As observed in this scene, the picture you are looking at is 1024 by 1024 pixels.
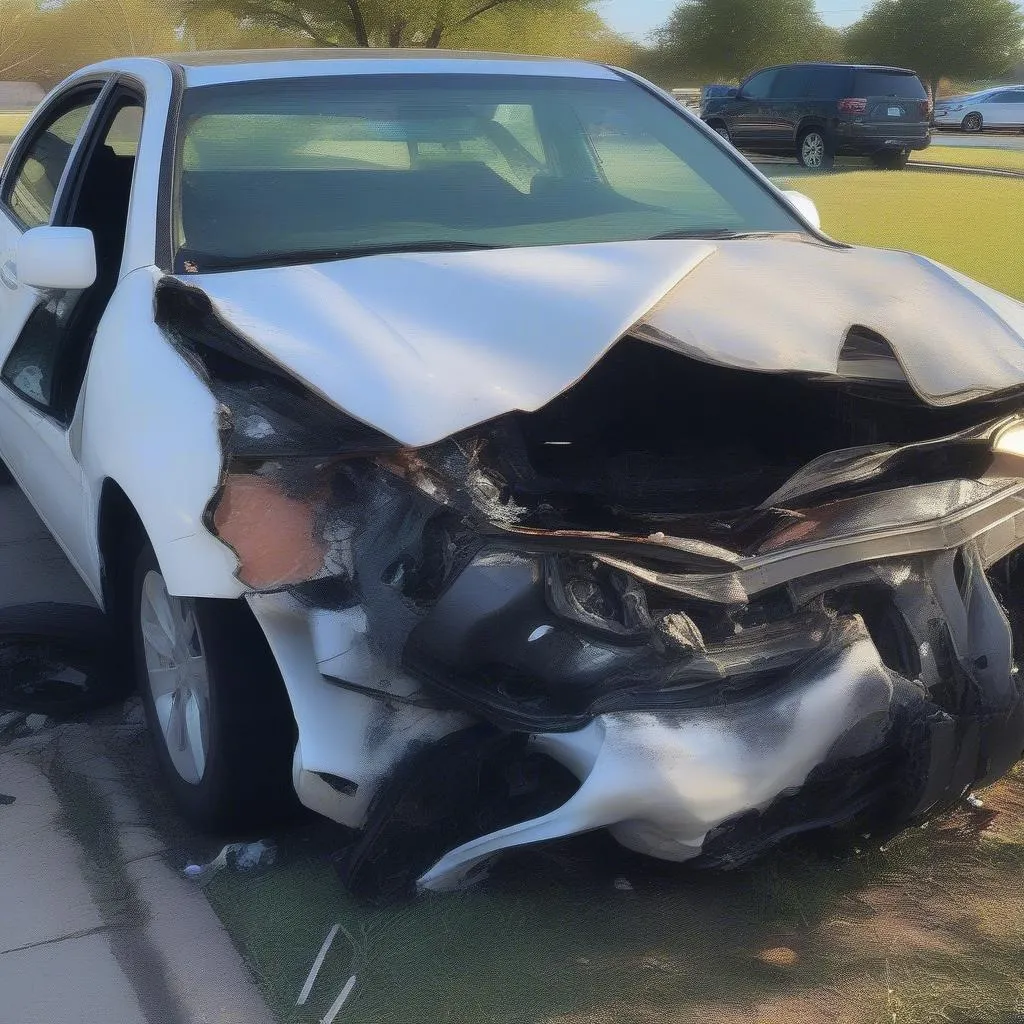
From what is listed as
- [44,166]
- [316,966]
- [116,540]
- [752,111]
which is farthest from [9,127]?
[316,966]

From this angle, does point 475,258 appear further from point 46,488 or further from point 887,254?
point 46,488

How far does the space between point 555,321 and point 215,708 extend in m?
1.04

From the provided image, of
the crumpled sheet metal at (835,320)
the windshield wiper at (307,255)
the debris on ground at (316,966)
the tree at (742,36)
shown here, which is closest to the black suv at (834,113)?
the windshield wiper at (307,255)

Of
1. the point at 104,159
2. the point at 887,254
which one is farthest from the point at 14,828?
the point at 887,254

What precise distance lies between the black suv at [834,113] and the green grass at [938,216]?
86.9 inches

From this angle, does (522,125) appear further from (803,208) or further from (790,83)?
(790,83)

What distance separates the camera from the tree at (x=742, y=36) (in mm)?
56469

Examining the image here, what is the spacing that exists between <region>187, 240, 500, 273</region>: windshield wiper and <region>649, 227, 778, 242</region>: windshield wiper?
0.57m

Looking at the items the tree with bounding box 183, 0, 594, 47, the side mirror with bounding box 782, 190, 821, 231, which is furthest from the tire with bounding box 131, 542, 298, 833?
the tree with bounding box 183, 0, 594, 47

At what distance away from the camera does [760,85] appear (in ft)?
73.1

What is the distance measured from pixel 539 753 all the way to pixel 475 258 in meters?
1.21

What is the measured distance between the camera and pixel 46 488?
3.78m

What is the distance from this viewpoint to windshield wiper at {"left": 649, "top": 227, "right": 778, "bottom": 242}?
3.56 m

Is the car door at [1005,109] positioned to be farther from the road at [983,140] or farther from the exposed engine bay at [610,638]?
the exposed engine bay at [610,638]
